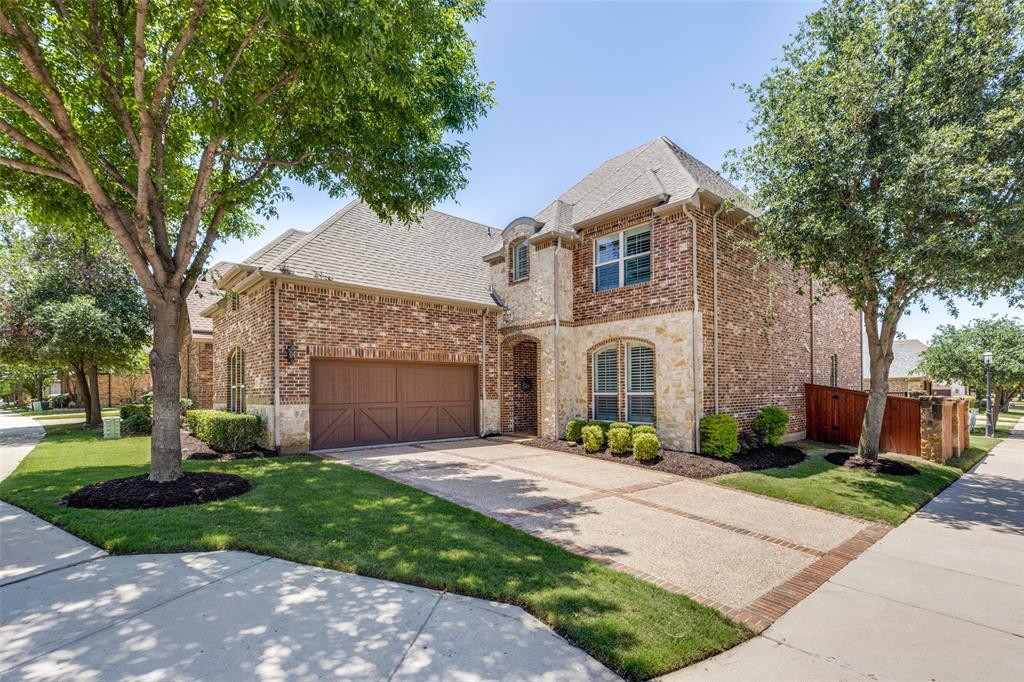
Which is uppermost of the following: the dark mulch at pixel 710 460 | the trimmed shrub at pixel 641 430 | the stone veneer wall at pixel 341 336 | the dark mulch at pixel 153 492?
the stone veneer wall at pixel 341 336

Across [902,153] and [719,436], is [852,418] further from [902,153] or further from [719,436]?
[902,153]

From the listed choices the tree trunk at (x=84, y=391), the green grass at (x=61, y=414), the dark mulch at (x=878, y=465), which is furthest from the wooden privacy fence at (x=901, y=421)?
the green grass at (x=61, y=414)

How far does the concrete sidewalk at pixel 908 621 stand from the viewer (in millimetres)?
3268

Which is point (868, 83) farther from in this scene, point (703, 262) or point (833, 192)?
point (703, 262)

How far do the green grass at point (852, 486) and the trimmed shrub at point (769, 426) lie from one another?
90cm

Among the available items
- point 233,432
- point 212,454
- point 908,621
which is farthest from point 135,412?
point 908,621

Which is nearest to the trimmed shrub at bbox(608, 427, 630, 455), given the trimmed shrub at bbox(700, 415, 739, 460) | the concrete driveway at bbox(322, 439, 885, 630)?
the concrete driveway at bbox(322, 439, 885, 630)

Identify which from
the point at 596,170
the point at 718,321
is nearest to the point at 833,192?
the point at 718,321

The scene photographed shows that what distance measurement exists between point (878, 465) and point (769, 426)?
Answer: 2275mm

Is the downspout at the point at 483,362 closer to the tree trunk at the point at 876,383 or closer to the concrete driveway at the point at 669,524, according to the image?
the concrete driveway at the point at 669,524

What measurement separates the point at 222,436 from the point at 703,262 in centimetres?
1226

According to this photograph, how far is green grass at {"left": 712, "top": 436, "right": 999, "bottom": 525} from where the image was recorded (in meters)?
7.40

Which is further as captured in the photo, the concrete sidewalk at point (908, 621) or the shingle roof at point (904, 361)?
the shingle roof at point (904, 361)

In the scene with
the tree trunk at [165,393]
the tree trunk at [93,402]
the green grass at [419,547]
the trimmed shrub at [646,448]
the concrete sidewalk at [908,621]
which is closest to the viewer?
the concrete sidewalk at [908,621]
